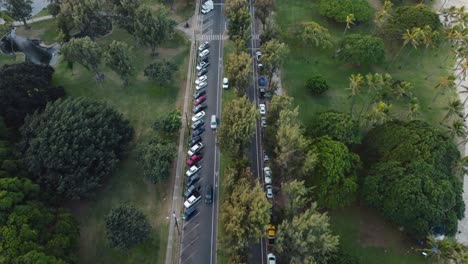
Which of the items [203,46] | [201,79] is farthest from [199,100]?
[203,46]

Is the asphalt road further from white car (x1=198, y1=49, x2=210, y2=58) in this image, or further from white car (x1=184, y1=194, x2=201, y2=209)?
white car (x1=198, y1=49, x2=210, y2=58)

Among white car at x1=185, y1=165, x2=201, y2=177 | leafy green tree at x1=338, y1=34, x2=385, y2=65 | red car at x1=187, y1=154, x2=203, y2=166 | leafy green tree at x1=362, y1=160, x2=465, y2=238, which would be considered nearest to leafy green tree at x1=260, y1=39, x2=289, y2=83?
leafy green tree at x1=338, y1=34, x2=385, y2=65

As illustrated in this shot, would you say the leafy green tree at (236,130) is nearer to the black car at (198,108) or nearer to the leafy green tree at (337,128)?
the leafy green tree at (337,128)

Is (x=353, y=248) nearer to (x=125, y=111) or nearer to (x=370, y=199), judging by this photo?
(x=370, y=199)

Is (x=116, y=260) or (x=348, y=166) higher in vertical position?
(x=348, y=166)

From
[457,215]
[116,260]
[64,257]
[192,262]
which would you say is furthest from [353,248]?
[64,257]

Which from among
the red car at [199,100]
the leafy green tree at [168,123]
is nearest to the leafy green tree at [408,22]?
the red car at [199,100]
